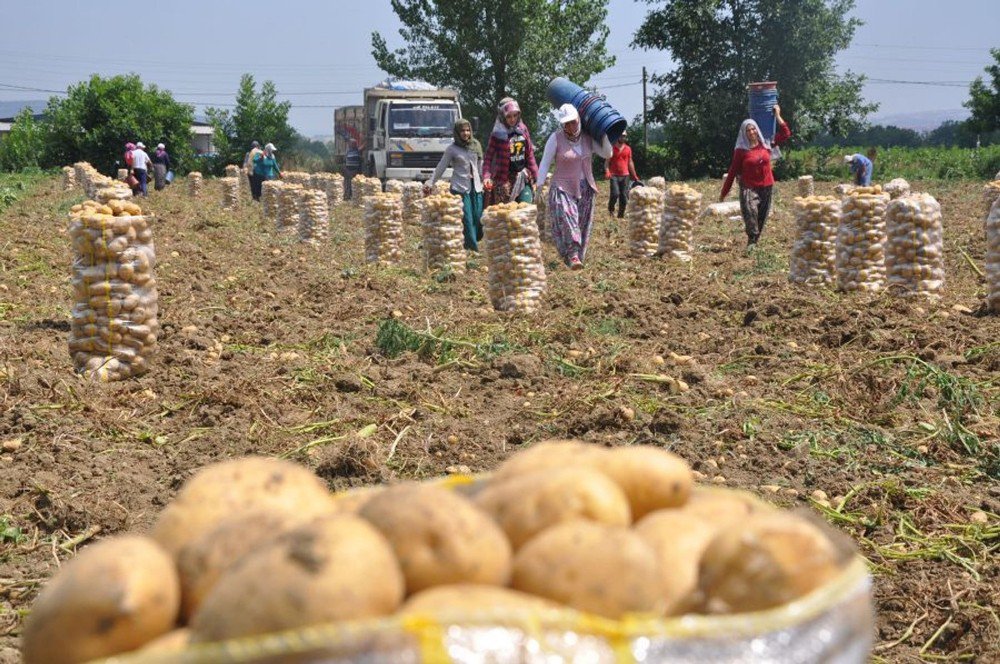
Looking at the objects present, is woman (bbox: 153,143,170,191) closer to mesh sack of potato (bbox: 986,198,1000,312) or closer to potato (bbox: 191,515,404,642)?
mesh sack of potato (bbox: 986,198,1000,312)

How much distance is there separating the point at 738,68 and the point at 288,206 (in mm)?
29728

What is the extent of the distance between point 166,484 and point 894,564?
315cm

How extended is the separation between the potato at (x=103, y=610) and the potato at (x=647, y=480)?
2.70ft

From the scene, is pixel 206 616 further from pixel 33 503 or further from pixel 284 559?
pixel 33 503

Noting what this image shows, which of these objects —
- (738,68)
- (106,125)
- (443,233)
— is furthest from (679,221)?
(106,125)

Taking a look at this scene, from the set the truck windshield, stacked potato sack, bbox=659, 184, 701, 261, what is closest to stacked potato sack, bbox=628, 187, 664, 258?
stacked potato sack, bbox=659, 184, 701, 261

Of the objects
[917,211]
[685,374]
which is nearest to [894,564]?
[685,374]

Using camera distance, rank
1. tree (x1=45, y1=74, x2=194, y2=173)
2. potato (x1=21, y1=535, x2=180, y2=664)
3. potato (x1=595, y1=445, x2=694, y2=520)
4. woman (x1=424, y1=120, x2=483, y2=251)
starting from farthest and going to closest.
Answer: tree (x1=45, y1=74, x2=194, y2=173) → woman (x1=424, y1=120, x2=483, y2=251) → potato (x1=595, y1=445, x2=694, y2=520) → potato (x1=21, y1=535, x2=180, y2=664)

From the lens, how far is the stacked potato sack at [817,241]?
32.7 feet

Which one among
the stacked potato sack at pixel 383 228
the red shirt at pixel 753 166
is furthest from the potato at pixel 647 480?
the stacked potato sack at pixel 383 228

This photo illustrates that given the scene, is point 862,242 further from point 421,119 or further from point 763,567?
point 421,119

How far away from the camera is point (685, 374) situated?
666 cm

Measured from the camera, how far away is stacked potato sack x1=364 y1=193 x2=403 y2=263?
13211 millimetres

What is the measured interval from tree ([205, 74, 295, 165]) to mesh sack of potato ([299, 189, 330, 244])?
155 feet
